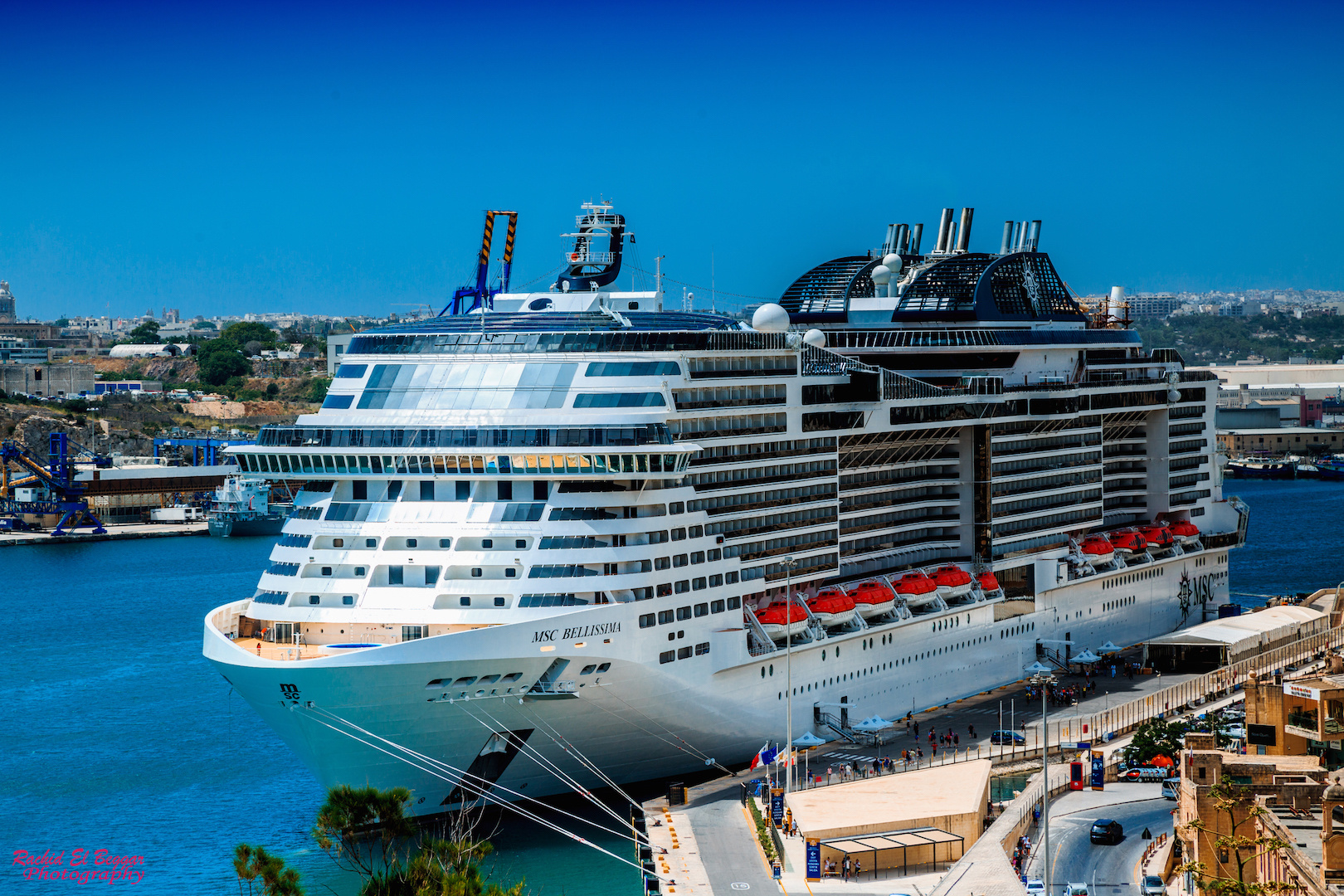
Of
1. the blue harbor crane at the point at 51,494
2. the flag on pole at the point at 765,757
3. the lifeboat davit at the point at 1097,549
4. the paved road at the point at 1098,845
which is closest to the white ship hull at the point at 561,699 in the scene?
the flag on pole at the point at 765,757

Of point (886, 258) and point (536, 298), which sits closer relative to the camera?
point (536, 298)

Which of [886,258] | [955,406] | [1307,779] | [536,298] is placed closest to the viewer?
[1307,779]

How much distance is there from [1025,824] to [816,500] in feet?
35.0

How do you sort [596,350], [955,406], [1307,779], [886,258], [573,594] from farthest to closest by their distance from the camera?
[886,258]
[955,406]
[596,350]
[573,594]
[1307,779]

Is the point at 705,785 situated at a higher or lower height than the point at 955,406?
lower

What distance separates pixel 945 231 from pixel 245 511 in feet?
236

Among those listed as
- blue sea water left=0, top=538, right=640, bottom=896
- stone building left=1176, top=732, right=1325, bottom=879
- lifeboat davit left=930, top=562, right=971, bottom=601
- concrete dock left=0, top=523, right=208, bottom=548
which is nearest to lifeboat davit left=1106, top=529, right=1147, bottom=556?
lifeboat davit left=930, top=562, right=971, bottom=601

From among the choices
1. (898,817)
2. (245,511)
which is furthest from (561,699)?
(245,511)

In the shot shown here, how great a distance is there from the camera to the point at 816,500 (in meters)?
42.8

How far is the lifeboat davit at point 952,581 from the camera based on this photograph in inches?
A: 1849

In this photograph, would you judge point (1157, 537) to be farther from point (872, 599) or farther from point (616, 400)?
point (616, 400)

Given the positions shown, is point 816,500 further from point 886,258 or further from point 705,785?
point 886,258

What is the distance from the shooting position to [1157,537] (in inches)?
2313

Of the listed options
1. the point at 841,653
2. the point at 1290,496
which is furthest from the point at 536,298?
the point at 1290,496
